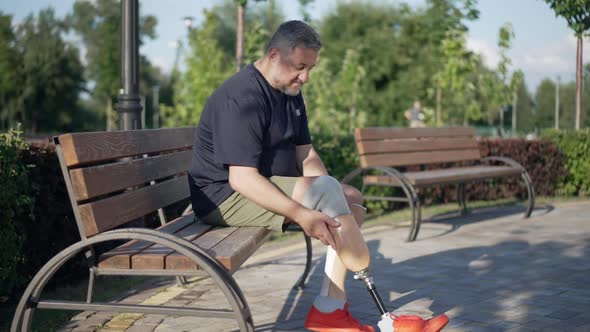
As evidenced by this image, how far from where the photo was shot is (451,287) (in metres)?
4.79

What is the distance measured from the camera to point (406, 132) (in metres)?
7.86

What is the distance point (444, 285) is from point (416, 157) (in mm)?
3188

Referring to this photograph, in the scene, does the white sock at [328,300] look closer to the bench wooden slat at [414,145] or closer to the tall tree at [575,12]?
the tall tree at [575,12]

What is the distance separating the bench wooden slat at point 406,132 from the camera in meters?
7.24

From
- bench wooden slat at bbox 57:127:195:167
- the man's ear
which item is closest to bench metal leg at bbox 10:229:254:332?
bench wooden slat at bbox 57:127:195:167

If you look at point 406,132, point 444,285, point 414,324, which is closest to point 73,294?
point 444,285

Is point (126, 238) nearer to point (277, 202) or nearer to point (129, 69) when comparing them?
point (277, 202)

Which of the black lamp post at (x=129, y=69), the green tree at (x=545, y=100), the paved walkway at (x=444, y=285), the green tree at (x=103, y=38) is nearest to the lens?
the paved walkway at (x=444, y=285)

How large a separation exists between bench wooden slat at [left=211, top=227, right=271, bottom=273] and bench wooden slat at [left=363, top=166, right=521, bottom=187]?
3.40 m

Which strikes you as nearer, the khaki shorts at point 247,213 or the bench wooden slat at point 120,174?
the bench wooden slat at point 120,174

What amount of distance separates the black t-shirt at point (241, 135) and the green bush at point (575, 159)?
24.7 ft

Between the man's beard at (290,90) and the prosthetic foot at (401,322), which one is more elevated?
the man's beard at (290,90)

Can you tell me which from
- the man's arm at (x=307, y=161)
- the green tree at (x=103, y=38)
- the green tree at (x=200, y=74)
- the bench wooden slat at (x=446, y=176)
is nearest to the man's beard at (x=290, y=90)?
the man's arm at (x=307, y=161)

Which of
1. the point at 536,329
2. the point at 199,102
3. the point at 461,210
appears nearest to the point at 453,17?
the point at 199,102
